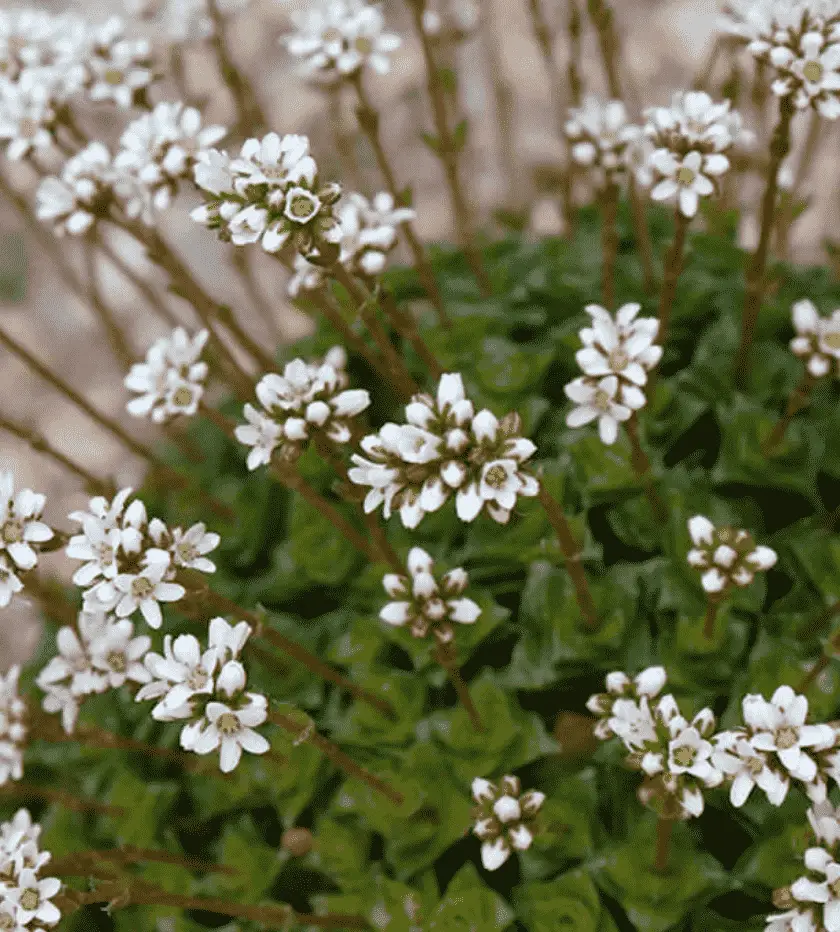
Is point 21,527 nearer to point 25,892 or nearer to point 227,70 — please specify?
point 25,892

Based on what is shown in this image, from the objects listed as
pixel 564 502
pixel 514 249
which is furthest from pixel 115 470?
pixel 564 502

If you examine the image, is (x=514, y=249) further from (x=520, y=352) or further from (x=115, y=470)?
(x=115, y=470)

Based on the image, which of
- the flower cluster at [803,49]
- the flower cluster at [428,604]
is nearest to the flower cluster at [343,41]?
the flower cluster at [803,49]

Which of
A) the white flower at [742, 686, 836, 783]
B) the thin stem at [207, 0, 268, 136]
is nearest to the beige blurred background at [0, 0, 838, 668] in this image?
the thin stem at [207, 0, 268, 136]

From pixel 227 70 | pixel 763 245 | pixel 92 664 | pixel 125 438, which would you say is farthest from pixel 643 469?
pixel 227 70

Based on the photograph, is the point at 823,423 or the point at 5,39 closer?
the point at 823,423

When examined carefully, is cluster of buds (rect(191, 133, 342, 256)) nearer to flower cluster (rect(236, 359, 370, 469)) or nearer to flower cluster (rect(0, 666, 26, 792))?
flower cluster (rect(236, 359, 370, 469))
